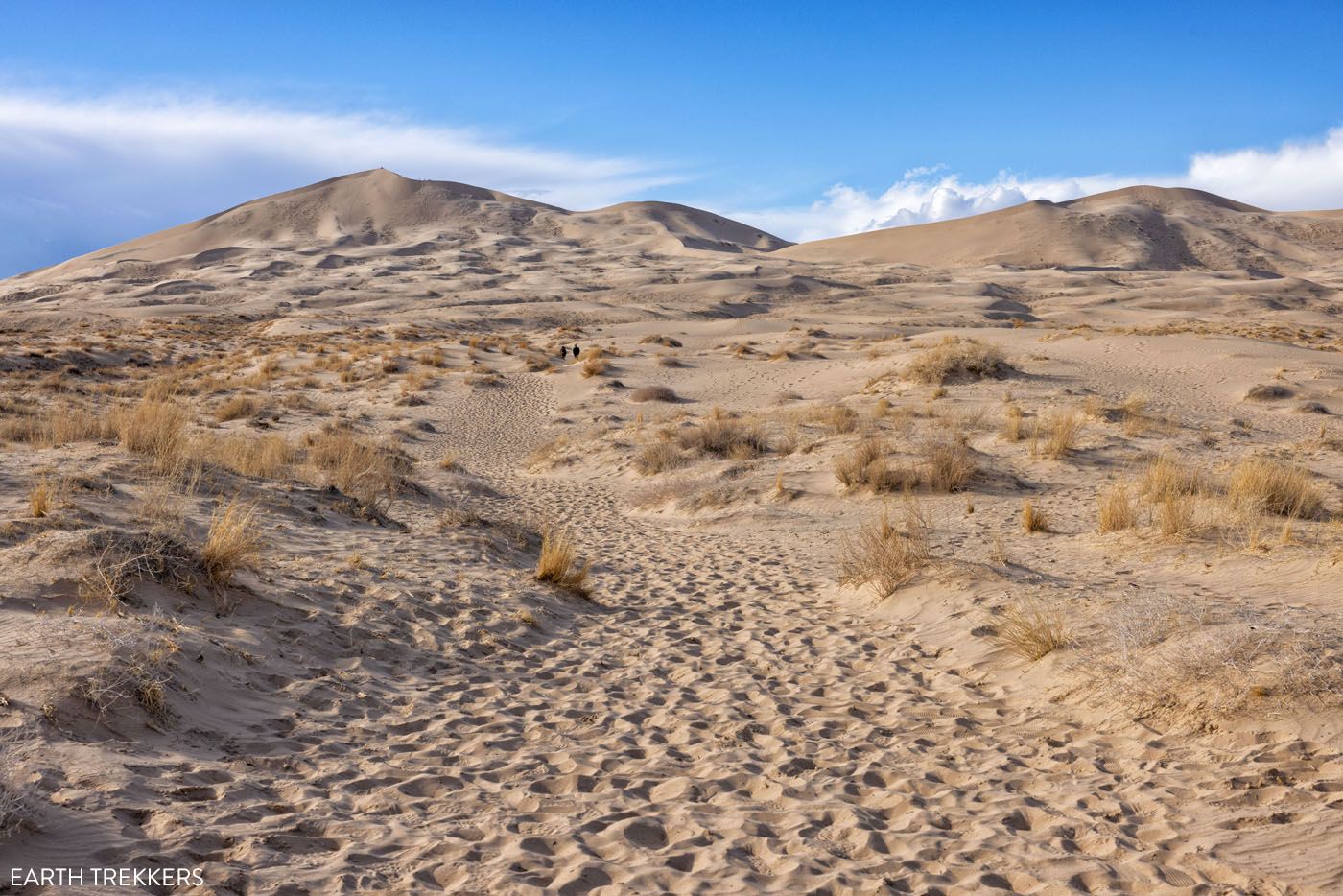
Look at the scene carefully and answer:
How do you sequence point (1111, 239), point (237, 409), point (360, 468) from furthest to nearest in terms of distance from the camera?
1. point (1111, 239)
2. point (237, 409)
3. point (360, 468)

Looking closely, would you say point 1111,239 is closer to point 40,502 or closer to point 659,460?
point 659,460

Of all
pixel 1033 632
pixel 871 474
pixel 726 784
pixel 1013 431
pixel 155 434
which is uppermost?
pixel 155 434

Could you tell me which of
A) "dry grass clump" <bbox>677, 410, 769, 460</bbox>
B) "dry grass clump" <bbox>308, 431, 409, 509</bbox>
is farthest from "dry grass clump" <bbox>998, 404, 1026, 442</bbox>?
"dry grass clump" <bbox>308, 431, 409, 509</bbox>

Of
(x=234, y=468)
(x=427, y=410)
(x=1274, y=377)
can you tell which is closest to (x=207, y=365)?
(x=427, y=410)

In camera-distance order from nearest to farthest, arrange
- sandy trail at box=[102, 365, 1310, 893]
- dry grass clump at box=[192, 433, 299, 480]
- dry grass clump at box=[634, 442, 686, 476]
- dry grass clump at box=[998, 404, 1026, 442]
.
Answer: sandy trail at box=[102, 365, 1310, 893] < dry grass clump at box=[192, 433, 299, 480] < dry grass clump at box=[998, 404, 1026, 442] < dry grass clump at box=[634, 442, 686, 476]

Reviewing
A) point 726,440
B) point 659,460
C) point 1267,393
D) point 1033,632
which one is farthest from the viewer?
point 1267,393

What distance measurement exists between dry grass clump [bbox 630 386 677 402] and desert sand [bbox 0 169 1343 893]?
2833 mm

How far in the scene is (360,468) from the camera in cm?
1355

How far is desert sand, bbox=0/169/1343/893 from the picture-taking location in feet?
13.1

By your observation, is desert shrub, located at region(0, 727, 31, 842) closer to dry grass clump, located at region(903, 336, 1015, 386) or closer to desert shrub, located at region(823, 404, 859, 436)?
desert shrub, located at region(823, 404, 859, 436)

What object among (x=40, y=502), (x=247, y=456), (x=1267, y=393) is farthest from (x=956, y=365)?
(x=40, y=502)

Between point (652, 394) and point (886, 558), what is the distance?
1622 cm

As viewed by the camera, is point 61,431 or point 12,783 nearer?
point 12,783

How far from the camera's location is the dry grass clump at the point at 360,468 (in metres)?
12.1
